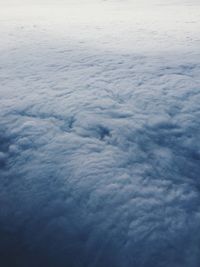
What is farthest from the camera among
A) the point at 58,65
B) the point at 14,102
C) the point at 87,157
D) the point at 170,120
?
the point at 58,65

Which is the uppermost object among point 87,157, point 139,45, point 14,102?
point 139,45

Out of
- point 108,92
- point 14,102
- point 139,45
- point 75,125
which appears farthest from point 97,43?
point 75,125

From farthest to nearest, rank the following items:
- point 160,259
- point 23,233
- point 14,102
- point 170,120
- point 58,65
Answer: point 58,65, point 14,102, point 170,120, point 23,233, point 160,259

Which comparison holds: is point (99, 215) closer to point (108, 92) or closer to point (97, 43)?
point (108, 92)

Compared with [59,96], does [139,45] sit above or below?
above

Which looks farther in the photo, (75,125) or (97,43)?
(97,43)

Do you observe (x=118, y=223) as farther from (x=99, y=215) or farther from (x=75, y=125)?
(x=75, y=125)
